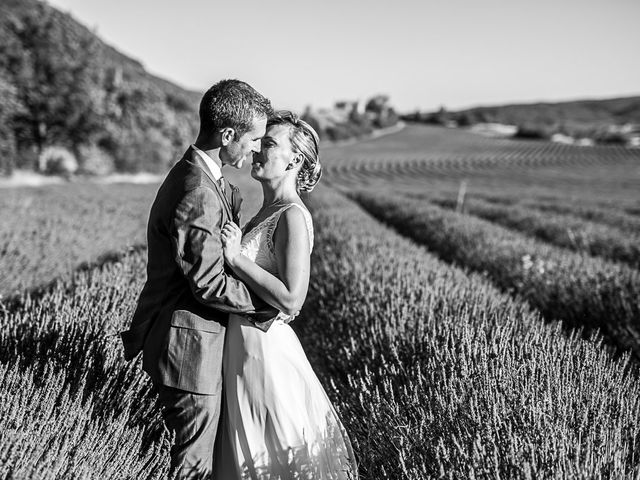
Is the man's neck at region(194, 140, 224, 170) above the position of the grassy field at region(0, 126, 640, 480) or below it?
above

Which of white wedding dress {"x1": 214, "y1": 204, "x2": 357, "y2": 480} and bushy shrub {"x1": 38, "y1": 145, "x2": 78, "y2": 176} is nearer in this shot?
white wedding dress {"x1": 214, "y1": 204, "x2": 357, "y2": 480}

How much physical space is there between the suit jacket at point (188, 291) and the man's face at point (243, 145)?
10cm

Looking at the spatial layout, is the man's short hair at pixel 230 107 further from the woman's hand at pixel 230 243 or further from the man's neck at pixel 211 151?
the woman's hand at pixel 230 243

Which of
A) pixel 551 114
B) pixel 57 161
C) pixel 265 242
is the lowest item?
pixel 57 161

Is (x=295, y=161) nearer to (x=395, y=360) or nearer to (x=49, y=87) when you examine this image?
(x=395, y=360)

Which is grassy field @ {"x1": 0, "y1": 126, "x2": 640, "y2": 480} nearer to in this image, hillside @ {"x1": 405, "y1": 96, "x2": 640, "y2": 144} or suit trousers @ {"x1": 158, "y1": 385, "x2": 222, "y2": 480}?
suit trousers @ {"x1": 158, "y1": 385, "x2": 222, "y2": 480}

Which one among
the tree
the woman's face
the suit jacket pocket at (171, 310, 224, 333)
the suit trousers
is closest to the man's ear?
the woman's face

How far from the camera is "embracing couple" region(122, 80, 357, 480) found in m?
1.84

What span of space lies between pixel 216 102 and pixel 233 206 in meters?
0.50

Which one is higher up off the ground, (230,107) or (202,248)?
(230,107)

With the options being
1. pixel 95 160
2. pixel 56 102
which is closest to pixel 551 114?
pixel 95 160

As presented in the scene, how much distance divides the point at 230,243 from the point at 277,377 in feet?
1.88

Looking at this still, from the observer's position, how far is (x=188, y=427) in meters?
1.97

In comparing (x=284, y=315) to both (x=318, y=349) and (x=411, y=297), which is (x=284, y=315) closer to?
(x=411, y=297)
